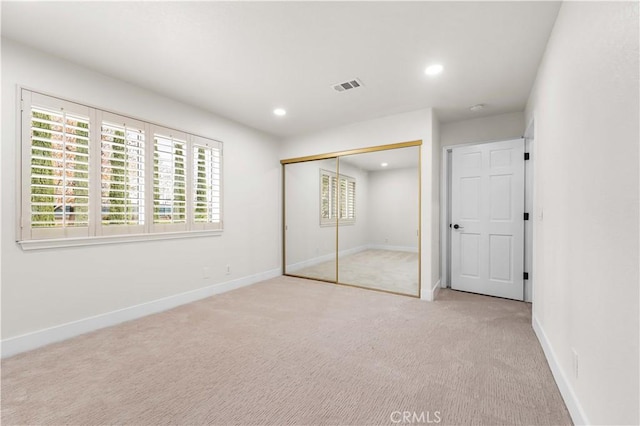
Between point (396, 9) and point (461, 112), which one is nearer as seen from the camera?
point (396, 9)

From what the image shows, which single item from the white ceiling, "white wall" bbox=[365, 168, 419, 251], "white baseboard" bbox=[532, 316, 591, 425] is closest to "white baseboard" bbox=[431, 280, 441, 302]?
"white wall" bbox=[365, 168, 419, 251]

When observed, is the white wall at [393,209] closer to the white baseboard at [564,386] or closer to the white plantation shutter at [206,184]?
the white baseboard at [564,386]

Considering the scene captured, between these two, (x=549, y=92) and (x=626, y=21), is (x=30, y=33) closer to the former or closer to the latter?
(x=626, y=21)

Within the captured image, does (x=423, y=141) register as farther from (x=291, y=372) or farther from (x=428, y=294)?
(x=291, y=372)

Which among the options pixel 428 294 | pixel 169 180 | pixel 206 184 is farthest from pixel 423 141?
pixel 169 180

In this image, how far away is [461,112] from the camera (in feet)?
12.4

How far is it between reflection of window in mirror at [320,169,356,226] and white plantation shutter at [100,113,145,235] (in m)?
2.64

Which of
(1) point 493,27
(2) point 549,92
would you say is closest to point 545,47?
(2) point 549,92

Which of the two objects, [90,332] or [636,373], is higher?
[636,373]

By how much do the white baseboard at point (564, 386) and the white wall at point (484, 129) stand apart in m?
2.65

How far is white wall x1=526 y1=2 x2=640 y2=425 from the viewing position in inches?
39.9

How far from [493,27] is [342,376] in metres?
2.78

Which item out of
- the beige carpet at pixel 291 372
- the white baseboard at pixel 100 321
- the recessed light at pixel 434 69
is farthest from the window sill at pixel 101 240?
the recessed light at pixel 434 69

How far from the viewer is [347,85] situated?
118 inches
